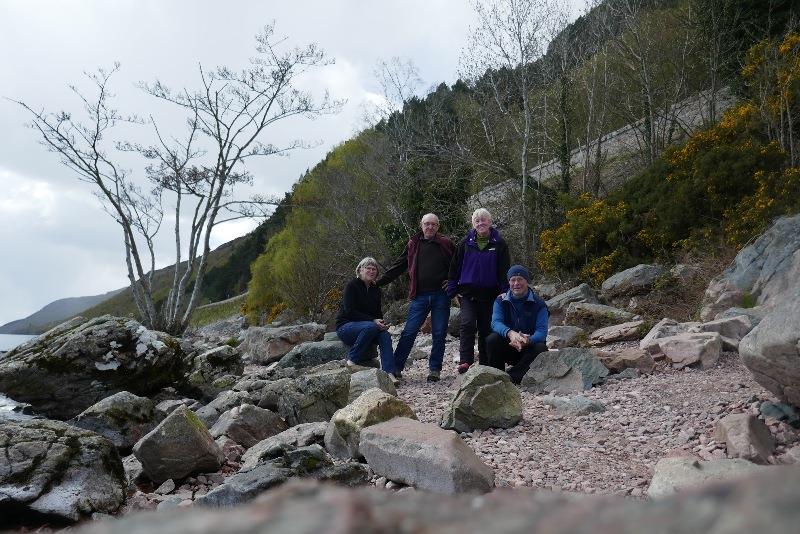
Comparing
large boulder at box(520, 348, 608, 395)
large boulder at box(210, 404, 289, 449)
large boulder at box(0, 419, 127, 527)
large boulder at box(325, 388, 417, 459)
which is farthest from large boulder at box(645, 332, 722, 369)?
large boulder at box(0, 419, 127, 527)

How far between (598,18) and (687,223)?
36.3 ft

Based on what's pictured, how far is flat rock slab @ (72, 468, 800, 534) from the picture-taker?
0.55 meters

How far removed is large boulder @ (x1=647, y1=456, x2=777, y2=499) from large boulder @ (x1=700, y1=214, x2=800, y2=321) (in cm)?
583

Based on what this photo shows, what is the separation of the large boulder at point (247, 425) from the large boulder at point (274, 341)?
20.3ft

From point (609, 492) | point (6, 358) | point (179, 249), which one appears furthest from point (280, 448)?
point (179, 249)

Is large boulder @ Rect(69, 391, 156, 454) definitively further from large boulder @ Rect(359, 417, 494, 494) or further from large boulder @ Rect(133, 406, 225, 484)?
large boulder @ Rect(359, 417, 494, 494)

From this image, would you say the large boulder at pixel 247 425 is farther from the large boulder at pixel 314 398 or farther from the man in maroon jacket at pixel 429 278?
the man in maroon jacket at pixel 429 278

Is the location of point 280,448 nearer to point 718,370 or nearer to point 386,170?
point 718,370

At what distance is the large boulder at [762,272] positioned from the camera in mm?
8289

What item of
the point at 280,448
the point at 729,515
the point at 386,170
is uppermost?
the point at 386,170

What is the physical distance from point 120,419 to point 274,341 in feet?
20.3

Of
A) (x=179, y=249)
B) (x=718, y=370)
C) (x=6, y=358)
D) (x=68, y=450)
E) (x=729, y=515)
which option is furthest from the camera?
(x=179, y=249)

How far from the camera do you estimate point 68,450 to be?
4.00 metres

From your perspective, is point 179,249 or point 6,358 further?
point 179,249
